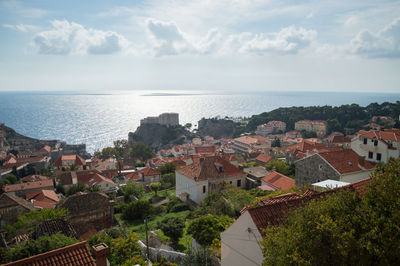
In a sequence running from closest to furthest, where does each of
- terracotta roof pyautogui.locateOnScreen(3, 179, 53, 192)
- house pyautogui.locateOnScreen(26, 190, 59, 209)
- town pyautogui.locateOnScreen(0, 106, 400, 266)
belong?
town pyautogui.locateOnScreen(0, 106, 400, 266) → house pyautogui.locateOnScreen(26, 190, 59, 209) → terracotta roof pyautogui.locateOnScreen(3, 179, 53, 192)

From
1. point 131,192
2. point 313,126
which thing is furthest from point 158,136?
point 131,192

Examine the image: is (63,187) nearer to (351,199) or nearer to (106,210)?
(106,210)

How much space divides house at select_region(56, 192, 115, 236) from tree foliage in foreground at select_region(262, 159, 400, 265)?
2088cm

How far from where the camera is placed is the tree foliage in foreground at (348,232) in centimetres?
616

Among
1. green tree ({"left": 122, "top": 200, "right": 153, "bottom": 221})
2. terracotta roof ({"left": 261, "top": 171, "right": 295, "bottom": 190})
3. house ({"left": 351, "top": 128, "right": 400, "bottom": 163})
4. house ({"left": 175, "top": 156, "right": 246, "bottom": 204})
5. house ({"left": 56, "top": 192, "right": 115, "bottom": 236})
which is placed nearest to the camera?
house ({"left": 56, "top": 192, "right": 115, "bottom": 236})

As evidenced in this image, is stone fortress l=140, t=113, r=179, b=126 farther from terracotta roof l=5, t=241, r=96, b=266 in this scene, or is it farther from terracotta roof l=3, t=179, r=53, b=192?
terracotta roof l=5, t=241, r=96, b=266

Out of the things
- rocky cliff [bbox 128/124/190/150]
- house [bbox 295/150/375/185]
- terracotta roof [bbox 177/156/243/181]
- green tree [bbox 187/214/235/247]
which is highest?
house [bbox 295/150/375/185]

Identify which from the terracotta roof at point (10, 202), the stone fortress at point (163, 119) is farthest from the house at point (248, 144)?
the terracotta roof at point (10, 202)

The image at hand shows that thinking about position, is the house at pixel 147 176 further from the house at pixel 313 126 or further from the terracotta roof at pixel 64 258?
the house at pixel 313 126

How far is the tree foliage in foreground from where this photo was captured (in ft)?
20.2

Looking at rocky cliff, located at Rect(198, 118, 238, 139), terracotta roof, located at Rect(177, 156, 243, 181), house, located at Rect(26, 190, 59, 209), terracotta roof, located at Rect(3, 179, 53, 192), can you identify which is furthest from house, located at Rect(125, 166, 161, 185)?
rocky cliff, located at Rect(198, 118, 238, 139)

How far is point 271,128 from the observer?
125750mm

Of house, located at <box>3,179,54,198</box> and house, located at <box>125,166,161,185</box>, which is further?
house, located at <box>125,166,161,185</box>

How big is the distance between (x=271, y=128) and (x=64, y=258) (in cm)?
12351
